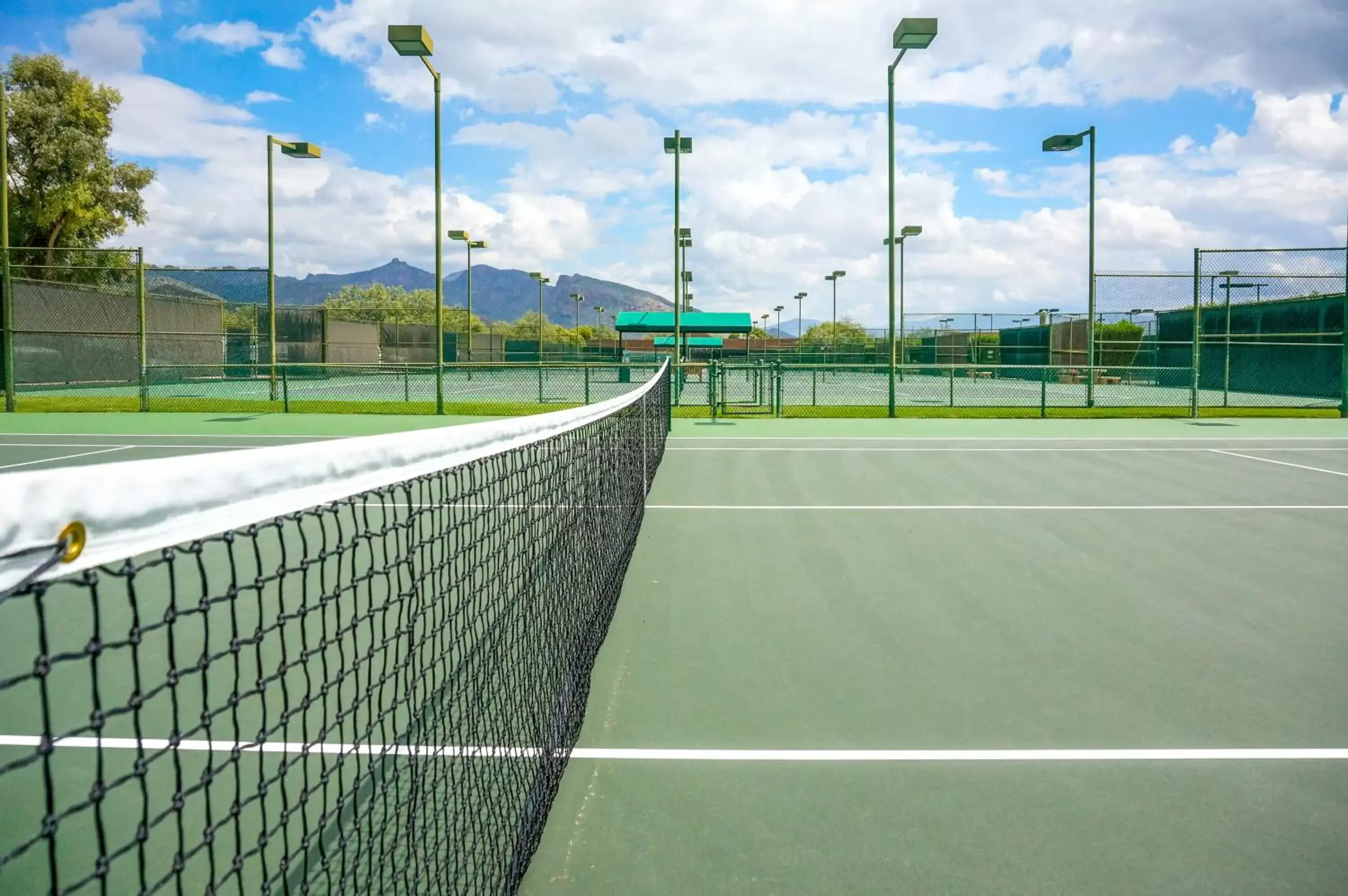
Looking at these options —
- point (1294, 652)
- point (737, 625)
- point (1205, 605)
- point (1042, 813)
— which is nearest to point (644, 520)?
point (737, 625)

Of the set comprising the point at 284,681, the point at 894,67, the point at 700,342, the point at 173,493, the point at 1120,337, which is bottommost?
the point at 284,681

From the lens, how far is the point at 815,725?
408cm

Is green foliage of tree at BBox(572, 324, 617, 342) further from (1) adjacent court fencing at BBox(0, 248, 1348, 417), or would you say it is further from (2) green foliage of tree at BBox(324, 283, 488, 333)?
(1) adjacent court fencing at BBox(0, 248, 1348, 417)

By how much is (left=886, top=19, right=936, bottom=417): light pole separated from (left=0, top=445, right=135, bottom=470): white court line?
44.2 feet

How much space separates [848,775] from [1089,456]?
38.9ft

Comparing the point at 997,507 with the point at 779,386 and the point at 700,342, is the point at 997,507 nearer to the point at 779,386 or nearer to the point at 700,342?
the point at 779,386

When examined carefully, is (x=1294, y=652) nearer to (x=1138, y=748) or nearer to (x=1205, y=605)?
(x=1205, y=605)

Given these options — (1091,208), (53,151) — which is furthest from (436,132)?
(53,151)

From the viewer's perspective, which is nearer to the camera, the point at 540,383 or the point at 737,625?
the point at 737,625

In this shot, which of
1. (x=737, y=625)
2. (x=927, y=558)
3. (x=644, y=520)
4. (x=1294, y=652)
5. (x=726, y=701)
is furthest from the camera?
(x=644, y=520)

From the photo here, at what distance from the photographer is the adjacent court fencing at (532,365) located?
22.1 m

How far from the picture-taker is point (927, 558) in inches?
288

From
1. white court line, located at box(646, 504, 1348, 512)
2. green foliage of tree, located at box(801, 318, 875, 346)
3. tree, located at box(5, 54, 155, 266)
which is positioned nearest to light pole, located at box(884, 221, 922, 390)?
white court line, located at box(646, 504, 1348, 512)

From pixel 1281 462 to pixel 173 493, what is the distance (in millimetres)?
15058
